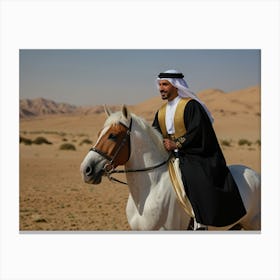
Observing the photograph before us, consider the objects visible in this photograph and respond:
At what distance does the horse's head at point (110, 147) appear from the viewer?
4414 millimetres

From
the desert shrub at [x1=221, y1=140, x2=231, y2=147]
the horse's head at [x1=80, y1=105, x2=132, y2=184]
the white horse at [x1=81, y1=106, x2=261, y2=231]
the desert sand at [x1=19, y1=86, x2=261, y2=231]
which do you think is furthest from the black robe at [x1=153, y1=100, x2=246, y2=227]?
the desert shrub at [x1=221, y1=140, x2=231, y2=147]

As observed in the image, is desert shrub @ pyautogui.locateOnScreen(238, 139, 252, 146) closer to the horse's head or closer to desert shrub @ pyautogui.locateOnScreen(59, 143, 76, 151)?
desert shrub @ pyautogui.locateOnScreen(59, 143, 76, 151)

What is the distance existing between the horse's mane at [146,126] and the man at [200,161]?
64 millimetres

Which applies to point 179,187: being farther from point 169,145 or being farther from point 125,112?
point 125,112

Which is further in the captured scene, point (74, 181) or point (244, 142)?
point (244, 142)

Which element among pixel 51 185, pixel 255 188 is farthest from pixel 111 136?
pixel 51 185

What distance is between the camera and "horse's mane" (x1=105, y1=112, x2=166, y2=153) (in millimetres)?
4500

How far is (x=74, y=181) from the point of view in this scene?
43.0 ft

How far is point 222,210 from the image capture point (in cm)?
464

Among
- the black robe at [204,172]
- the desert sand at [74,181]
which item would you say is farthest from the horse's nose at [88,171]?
the desert sand at [74,181]

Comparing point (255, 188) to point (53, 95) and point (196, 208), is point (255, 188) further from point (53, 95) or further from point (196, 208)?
point (53, 95)

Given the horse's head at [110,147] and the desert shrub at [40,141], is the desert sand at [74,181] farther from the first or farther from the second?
the horse's head at [110,147]

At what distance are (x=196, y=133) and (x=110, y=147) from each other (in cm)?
83

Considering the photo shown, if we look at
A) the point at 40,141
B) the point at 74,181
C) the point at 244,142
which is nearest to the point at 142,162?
A: the point at 74,181
